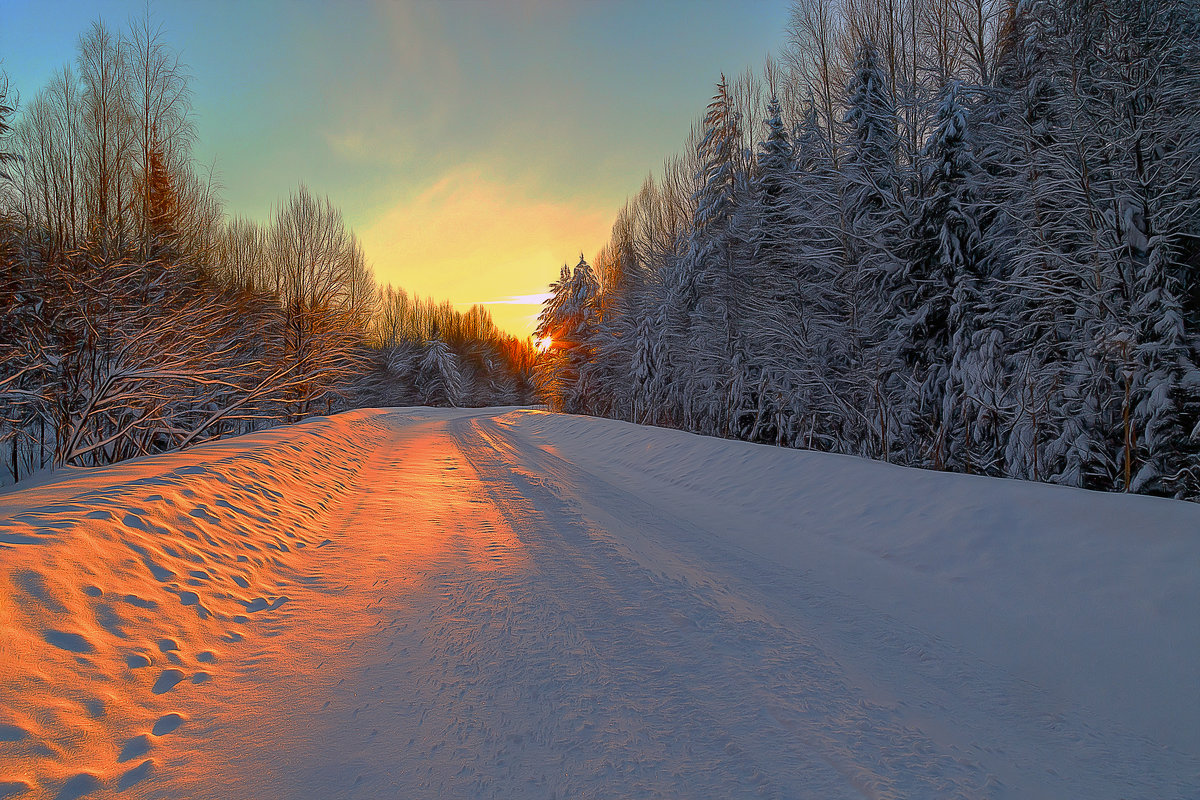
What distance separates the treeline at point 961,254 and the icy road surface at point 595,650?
4.91 metres

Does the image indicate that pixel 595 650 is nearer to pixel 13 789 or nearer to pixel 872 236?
pixel 13 789

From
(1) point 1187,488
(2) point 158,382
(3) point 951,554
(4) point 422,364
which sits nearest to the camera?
(3) point 951,554

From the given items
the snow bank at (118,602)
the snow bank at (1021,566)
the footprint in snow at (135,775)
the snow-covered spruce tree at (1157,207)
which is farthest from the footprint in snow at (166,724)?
the snow-covered spruce tree at (1157,207)

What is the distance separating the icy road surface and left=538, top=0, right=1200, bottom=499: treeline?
16.1 ft

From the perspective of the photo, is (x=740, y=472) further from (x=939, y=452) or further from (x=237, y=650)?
(x=237, y=650)

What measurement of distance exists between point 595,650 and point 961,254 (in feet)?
49.1

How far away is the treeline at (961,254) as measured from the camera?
896 centimetres

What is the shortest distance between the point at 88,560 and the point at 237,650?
122cm

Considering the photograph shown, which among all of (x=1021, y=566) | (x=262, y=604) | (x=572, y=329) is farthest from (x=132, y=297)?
(x=572, y=329)

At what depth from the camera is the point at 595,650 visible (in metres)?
3.33

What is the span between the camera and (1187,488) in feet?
27.1

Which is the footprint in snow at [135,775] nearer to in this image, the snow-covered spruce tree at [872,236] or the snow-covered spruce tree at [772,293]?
the snow-covered spruce tree at [872,236]

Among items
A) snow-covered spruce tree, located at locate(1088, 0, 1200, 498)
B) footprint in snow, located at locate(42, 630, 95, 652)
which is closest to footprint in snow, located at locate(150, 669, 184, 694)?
footprint in snow, located at locate(42, 630, 95, 652)

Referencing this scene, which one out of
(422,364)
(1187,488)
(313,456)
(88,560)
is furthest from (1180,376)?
(422,364)
